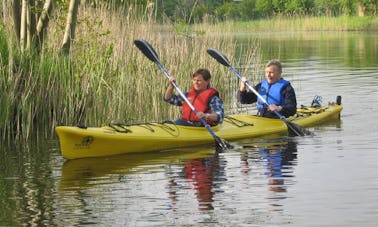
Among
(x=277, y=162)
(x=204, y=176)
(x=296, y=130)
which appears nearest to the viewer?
(x=204, y=176)

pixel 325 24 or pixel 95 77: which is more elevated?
pixel 325 24

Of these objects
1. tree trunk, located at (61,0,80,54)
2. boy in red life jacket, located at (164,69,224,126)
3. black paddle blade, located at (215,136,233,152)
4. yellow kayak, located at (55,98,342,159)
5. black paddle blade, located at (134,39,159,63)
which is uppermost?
tree trunk, located at (61,0,80,54)

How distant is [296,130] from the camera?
1235 cm

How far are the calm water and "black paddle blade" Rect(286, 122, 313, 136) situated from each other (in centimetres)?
19

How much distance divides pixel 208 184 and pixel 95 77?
4184 millimetres

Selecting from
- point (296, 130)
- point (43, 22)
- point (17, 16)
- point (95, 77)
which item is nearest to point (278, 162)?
point (296, 130)

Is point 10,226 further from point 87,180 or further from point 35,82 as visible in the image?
point 35,82

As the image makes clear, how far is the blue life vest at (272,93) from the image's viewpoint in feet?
41.8

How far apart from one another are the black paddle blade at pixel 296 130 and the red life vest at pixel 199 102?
1241mm

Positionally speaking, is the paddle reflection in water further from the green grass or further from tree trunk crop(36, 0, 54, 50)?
Result: the green grass

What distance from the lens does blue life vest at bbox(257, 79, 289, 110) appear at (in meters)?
12.7

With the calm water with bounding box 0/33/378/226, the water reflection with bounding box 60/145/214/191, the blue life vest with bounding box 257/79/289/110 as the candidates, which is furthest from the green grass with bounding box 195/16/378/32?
the water reflection with bounding box 60/145/214/191

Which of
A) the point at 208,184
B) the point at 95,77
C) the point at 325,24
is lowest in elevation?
the point at 208,184

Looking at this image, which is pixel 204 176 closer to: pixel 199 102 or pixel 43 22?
pixel 199 102
